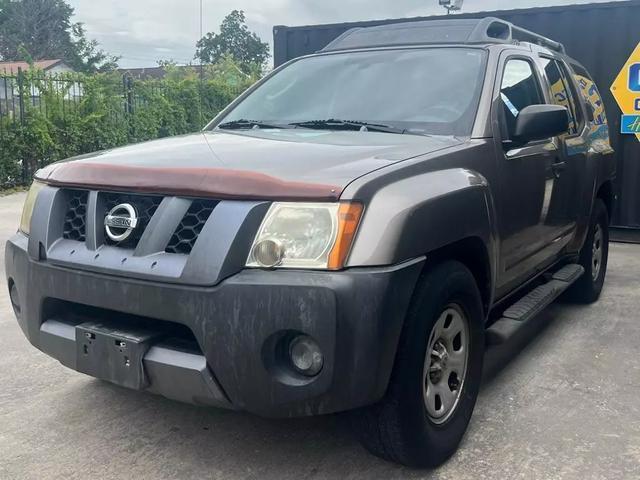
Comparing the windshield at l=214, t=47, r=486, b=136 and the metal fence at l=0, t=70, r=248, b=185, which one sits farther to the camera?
the metal fence at l=0, t=70, r=248, b=185

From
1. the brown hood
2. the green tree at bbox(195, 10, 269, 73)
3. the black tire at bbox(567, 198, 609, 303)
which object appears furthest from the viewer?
the green tree at bbox(195, 10, 269, 73)

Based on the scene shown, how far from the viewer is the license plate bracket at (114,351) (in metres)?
2.46

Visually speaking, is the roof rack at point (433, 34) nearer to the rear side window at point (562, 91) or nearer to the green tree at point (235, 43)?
the rear side window at point (562, 91)

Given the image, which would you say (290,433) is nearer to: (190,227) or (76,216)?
(190,227)

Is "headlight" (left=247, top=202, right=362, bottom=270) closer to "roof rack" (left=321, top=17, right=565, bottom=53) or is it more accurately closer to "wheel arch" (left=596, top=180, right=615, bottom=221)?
"roof rack" (left=321, top=17, right=565, bottom=53)

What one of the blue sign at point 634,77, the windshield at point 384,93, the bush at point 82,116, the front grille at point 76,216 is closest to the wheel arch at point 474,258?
the windshield at point 384,93

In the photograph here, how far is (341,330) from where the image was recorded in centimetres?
223

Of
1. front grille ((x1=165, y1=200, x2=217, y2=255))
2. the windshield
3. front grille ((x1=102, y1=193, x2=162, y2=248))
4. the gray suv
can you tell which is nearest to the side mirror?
the gray suv

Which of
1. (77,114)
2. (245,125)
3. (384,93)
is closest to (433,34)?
(384,93)

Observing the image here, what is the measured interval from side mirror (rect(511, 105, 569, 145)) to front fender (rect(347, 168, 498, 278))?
46 centimetres

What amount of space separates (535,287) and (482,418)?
4.30 ft

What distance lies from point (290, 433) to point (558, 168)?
223 cm

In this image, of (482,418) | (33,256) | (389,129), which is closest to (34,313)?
(33,256)

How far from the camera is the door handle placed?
13.1ft
